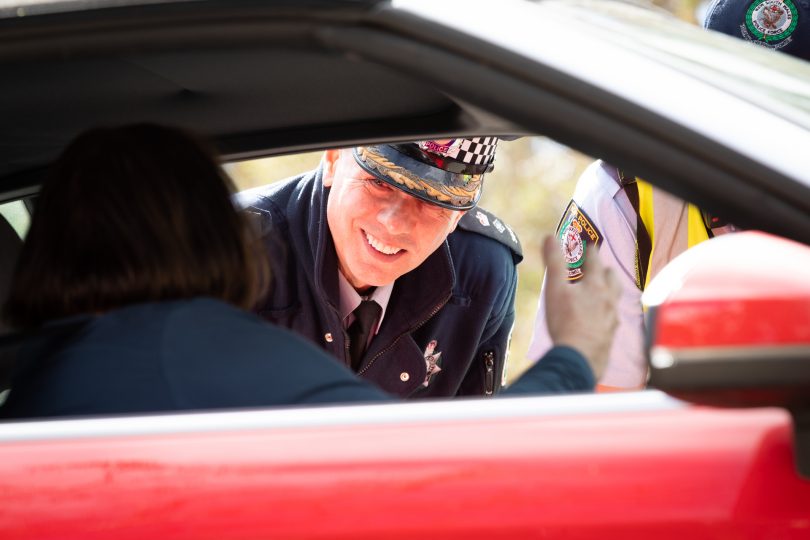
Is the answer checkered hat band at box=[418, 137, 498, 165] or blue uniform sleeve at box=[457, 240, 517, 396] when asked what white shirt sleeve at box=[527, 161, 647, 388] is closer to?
checkered hat band at box=[418, 137, 498, 165]

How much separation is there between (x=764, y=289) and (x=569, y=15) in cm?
46

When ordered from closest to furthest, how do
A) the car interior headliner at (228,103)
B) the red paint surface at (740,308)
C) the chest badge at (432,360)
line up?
the red paint surface at (740,308), the car interior headliner at (228,103), the chest badge at (432,360)

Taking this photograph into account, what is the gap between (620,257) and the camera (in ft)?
8.84

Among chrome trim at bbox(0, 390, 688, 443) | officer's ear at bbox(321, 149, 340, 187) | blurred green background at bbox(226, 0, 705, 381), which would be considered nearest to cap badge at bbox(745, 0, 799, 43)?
officer's ear at bbox(321, 149, 340, 187)

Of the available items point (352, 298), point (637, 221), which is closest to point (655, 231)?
point (637, 221)

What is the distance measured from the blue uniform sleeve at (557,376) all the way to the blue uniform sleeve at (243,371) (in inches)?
7.1

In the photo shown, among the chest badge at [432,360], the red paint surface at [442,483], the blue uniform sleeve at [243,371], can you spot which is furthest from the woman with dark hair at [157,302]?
the chest badge at [432,360]

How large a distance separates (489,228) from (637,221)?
0.67 meters

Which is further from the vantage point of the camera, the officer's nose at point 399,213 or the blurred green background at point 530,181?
the blurred green background at point 530,181

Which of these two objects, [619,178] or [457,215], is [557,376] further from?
[457,215]

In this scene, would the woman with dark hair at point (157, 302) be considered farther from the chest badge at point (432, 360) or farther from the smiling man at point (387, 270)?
the chest badge at point (432, 360)

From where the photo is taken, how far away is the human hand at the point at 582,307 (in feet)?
5.03

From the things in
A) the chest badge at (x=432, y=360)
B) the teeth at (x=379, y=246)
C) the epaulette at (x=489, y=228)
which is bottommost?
the chest badge at (x=432, y=360)

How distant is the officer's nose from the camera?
2.92 m
